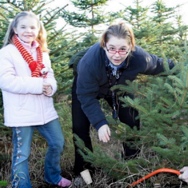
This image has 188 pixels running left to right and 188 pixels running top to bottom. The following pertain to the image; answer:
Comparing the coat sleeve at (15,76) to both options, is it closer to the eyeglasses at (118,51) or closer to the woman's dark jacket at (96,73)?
the woman's dark jacket at (96,73)

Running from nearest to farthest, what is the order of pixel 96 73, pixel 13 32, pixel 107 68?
pixel 96 73 → pixel 107 68 → pixel 13 32

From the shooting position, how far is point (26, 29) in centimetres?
347

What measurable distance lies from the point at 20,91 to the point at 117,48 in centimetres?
94

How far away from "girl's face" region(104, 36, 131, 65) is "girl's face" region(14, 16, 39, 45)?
2.47 feet

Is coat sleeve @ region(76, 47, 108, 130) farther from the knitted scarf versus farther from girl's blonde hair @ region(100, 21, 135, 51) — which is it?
the knitted scarf

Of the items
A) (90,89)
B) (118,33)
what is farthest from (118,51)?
(90,89)

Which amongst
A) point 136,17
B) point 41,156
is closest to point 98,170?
point 41,156

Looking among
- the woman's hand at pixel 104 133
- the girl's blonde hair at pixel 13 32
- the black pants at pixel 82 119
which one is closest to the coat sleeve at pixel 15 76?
the girl's blonde hair at pixel 13 32

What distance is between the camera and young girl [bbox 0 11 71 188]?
338 centimetres

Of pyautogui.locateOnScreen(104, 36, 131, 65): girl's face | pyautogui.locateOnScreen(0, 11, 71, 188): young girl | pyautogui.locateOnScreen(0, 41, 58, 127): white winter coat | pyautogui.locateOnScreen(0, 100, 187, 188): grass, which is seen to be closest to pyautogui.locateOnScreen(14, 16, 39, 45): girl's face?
pyautogui.locateOnScreen(0, 11, 71, 188): young girl

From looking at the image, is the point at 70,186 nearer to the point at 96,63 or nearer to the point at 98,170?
the point at 98,170

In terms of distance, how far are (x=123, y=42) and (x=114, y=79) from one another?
486mm

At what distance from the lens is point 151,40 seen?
23.0ft

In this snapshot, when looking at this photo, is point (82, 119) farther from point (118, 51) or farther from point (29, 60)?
point (118, 51)
